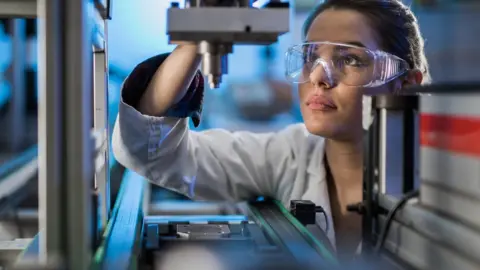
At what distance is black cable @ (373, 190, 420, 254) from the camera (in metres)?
1.06

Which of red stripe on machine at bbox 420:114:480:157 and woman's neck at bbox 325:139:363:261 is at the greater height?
red stripe on machine at bbox 420:114:480:157

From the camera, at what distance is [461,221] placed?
888 millimetres

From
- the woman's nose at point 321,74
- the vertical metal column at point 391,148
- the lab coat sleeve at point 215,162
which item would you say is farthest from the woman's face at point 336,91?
the vertical metal column at point 391,148

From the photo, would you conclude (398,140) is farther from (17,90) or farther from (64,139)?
(17,90)

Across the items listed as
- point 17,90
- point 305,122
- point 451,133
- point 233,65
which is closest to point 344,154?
point 305,122

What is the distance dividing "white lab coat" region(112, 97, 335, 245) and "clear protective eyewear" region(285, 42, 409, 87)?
35 centimetres

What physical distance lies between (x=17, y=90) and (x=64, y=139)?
2.33m

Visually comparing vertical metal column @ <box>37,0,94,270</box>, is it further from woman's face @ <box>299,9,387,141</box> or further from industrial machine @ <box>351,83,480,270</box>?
woman's face @ <box>299,9,387,141</box>

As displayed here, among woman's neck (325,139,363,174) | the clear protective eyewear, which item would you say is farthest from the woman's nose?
woman's neck (325,139,363,174)

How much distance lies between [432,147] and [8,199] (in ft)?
5.47

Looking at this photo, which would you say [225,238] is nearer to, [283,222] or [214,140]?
[283,222]

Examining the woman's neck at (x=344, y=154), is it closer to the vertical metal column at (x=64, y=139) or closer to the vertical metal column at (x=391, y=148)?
the vertical metal column at (x=391, y=148)

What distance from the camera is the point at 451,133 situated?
0.91 metres

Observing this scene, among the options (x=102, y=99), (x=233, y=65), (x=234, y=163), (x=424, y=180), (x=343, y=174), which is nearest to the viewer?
(x=424, y=180)
